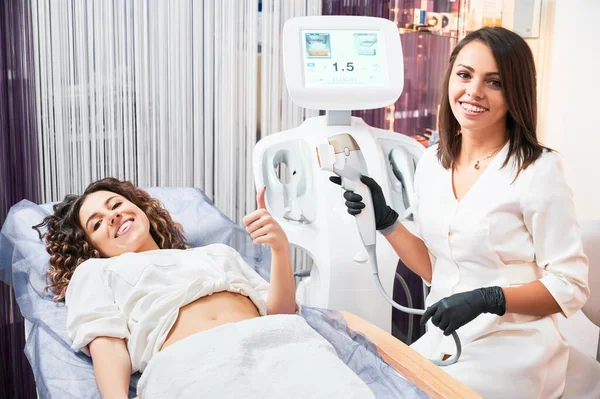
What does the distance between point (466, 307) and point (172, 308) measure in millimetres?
682

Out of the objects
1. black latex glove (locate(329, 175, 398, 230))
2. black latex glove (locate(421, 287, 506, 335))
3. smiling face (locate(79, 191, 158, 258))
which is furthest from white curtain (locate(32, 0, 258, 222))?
black latex glove (locate(421, 287, 506, 335))

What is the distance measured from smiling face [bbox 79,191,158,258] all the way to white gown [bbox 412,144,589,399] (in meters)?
0.80

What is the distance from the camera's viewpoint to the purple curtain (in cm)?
230

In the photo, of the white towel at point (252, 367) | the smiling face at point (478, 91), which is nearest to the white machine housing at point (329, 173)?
the smiling face at point (478, 91)

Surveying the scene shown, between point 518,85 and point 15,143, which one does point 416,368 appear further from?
point 15,143

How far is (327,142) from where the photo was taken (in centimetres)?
221

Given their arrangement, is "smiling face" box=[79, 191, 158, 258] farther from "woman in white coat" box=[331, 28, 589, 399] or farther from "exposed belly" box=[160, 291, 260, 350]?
"woman in white coat" box=[331, 28, 589, 399]

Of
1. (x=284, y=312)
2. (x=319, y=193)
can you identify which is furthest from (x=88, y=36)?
(x=284, y=312)

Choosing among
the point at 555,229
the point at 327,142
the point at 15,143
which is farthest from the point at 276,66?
the point at 555,229

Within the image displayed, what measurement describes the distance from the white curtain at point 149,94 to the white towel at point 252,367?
1288 mm

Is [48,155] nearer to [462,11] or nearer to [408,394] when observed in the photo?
[408,394]

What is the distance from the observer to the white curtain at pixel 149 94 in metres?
2.41

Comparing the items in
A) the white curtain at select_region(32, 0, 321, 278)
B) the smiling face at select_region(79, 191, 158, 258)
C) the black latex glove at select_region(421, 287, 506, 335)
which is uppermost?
the white curtain at select_region(32, 0, 321, 278)

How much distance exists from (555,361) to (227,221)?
1079mm
